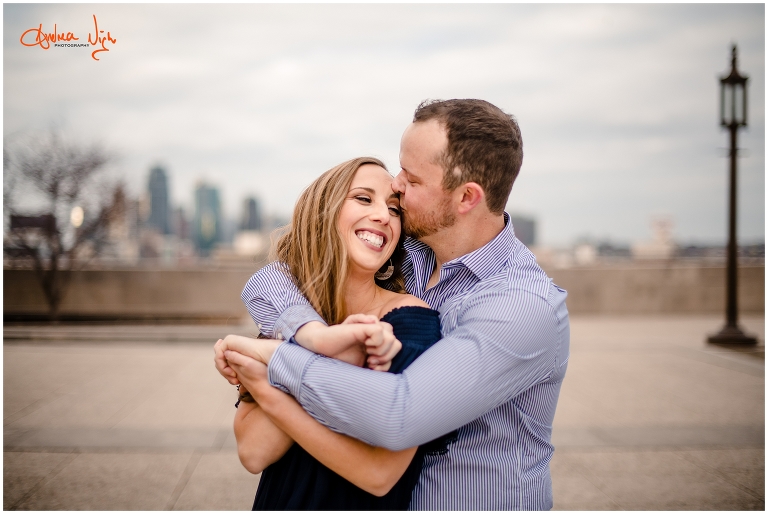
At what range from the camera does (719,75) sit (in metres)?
11.0

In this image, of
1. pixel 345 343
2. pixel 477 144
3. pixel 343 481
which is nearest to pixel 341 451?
pixel 343 481

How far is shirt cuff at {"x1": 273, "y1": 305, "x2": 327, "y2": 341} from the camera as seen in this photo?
184cm

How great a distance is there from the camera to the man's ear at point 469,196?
2.08 metres

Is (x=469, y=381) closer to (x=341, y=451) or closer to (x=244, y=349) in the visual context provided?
(x=341, y=451)

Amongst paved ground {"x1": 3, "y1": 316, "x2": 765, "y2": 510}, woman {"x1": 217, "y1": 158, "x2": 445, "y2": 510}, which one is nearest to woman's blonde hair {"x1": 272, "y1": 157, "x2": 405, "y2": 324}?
woman {"x1": 217, "y1": 158, "x2": 445, "y2": 510}

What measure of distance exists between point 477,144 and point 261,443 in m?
1.17

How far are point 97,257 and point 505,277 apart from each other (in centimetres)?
1460

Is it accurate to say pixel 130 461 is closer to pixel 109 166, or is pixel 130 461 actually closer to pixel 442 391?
pixel 442 391

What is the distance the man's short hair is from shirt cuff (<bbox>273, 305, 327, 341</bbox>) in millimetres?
637

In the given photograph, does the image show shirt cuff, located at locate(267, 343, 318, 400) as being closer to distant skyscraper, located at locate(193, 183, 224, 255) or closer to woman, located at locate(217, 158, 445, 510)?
woman, located at locate(217, 158, 445, 510)

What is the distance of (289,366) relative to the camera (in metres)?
1.70

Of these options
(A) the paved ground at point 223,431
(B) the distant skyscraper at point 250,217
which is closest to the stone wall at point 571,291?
(A) the paved ground at point 223,431

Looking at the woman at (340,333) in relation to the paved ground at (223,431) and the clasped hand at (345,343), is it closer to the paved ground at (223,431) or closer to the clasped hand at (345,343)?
the clasped hand at (345,343)

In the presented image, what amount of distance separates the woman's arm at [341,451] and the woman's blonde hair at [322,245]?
1.47ft
